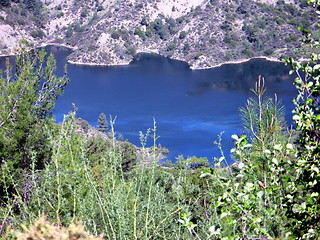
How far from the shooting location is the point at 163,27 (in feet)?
238

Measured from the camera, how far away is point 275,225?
7.65 feet

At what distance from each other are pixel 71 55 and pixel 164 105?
977 inches

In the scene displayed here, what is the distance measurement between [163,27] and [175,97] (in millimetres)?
31718

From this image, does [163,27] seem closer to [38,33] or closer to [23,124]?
[38,33]

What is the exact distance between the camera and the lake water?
112 ft

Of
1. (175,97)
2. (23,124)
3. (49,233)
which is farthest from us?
(175,97)

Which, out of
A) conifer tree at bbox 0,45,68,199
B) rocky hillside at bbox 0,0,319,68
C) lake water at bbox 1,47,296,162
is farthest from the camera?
rocky hillside at bbox 0,0,319,68

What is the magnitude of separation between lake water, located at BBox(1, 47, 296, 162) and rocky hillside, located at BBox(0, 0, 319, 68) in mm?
3901

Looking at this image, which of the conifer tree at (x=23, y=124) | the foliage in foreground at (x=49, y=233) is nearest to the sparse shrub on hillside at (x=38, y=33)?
the conifer tree at (x=23, y=124)

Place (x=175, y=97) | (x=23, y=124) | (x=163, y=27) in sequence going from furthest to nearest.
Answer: (x=163, y=27)
(x=175, y=97)
(x=23, y=124)

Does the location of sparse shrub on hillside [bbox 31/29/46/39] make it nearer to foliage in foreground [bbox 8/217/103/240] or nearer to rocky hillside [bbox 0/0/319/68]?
rocky hillside [bbox 0/0/319/68]

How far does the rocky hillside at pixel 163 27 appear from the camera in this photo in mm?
60844

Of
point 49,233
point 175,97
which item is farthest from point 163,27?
point 49,233

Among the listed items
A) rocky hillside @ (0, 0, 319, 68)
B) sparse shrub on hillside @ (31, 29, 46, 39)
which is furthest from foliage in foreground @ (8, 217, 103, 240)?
sparse shrub on hillside @ (31, 29, 46, 39)
